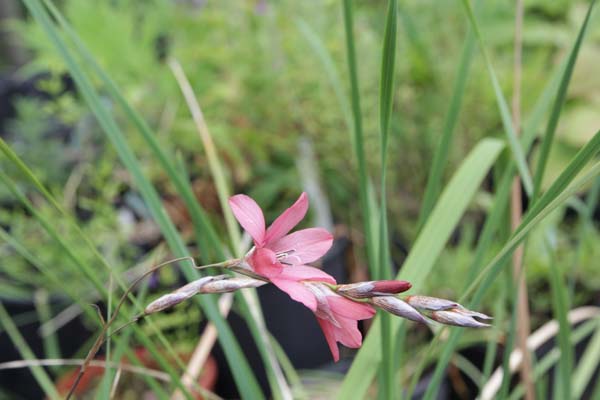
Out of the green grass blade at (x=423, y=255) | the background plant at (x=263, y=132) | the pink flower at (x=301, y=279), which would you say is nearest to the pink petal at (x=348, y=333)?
the pink flower at (x=301, y=279)

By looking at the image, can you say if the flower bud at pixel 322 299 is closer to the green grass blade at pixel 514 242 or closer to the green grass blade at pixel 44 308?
the green grass blade at pixel 514 242

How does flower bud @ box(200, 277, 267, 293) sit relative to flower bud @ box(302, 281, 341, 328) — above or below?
above

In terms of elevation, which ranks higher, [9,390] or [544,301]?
[544,301]

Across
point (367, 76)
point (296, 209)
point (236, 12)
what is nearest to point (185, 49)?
point (236, 12)

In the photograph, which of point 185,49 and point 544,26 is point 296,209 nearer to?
point 185,49

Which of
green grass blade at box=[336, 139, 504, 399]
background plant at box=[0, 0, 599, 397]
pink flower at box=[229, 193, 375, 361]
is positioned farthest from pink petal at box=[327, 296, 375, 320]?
background plant at box=[0, 0, 599, 397]

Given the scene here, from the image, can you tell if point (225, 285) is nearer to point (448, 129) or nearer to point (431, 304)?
point (431, 304)

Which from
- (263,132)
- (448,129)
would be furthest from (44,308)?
(448,129)

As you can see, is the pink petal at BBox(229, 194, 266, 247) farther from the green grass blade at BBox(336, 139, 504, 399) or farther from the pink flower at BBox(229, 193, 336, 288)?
the green grass blade at BBox(336, 139, 504, 399)
